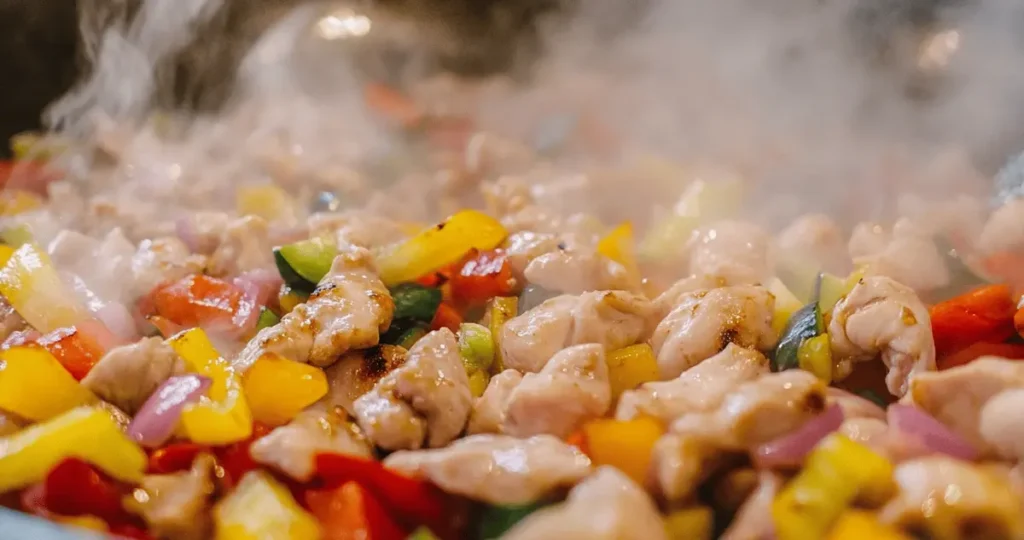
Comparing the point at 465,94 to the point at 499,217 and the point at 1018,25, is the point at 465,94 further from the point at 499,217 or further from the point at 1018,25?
the point at 1018,25

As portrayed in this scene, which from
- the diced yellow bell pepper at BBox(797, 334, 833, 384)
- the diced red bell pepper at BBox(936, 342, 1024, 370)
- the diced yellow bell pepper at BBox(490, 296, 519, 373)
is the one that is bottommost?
the diced red bell pepper at BBox(936, 342, 1024, 370)

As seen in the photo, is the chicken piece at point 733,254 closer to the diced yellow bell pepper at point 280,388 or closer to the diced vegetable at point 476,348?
the diced vegetable at point 476,348

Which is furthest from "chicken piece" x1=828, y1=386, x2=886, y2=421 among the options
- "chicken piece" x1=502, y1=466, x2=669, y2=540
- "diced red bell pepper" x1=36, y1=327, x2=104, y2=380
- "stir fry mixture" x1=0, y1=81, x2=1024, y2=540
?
"diced red bell pepper" x1=36, y1=327, x2=104, y2=380

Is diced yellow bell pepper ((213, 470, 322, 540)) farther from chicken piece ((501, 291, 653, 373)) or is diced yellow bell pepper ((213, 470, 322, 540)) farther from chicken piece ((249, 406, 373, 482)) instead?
chicken piece ((501, 291, 653, 373))

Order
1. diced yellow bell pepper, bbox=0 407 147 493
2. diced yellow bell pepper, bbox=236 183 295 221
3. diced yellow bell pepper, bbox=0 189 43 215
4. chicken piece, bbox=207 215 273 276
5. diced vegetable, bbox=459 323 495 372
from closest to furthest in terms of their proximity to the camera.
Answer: diced yellow bell pepper, bbox=0 407 147 493, diced vegetable, bbox=459 323 495 372, chicken piece, bbox=207 215 273 276, diced yellow bell pepper, bbox=236 183 295 221, diced yellow bell pepper, bbox=0 189 43 215

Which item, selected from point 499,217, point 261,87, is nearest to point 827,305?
point 499,217

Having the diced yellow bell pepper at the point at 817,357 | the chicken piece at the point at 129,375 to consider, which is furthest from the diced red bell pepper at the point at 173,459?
the diced yellow bell pepper at the point at 817,357

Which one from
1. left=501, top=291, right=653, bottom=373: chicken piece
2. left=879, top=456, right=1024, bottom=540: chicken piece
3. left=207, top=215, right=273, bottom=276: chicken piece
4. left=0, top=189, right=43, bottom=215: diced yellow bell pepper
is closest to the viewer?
left=879, top=456, right=1024, bottom=540: chicken piece
